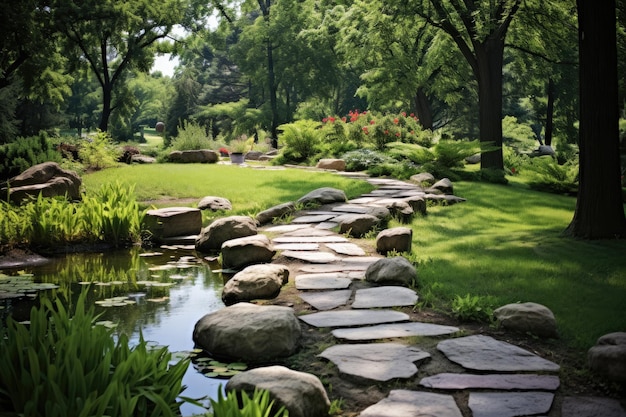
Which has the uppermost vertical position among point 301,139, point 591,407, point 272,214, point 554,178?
point 301,139

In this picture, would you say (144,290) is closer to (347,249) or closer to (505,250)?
(347,249)

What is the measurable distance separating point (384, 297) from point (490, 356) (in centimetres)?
129

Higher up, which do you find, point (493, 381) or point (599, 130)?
point (599, 130)

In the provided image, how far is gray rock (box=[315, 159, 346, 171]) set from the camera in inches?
568

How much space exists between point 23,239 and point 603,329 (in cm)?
591

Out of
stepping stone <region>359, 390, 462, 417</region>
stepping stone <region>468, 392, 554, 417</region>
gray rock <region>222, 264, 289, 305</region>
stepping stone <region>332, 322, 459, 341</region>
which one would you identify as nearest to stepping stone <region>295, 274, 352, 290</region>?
gray rock <region>222, 264, 289, 305</region>

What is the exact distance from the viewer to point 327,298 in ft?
15.3

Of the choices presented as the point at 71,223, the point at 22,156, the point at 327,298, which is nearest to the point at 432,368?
the point at 327,298

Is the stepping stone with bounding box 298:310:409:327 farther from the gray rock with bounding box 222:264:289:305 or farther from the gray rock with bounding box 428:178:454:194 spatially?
the gray rock with bounding box 428:178:454:194

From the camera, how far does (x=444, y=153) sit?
41.4 ft

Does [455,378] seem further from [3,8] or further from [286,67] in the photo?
[286,67]

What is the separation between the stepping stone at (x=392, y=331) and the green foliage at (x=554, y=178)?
9.01m

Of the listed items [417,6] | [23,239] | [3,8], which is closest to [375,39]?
[417,6]

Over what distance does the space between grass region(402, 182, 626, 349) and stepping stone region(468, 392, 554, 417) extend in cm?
88
